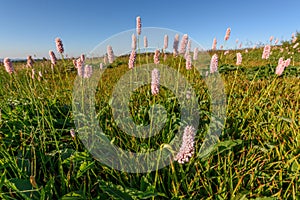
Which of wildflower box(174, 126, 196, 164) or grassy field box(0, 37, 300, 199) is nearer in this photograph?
wildflower box(174, 126, 196, 164)

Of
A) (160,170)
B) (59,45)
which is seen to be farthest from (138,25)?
(160,170)

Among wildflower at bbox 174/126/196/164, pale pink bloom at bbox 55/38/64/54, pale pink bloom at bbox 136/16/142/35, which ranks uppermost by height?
pale pink bloom at bbox 136/16/142/35

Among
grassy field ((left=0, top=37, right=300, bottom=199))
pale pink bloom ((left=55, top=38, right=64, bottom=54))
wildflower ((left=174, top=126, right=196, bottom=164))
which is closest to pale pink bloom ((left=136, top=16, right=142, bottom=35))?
pale pink bloom ((left=55, top=38, right=64, bottom=54))

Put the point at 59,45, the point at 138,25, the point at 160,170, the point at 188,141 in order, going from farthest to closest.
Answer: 1. the point at 138,25
2. the point at 59,45
3. the point at 160,170
4. the point at 188,141

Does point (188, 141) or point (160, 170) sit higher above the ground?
point (188, 141)

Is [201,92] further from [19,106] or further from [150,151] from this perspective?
[19,106]

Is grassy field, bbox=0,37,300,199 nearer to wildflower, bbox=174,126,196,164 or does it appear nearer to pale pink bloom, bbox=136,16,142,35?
wildflower, bbox=174,126,196,164

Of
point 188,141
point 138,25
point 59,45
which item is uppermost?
point 138,25

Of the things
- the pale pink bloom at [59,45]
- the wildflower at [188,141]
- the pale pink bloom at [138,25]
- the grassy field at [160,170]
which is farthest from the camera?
the pale pink bloom at [138,25]

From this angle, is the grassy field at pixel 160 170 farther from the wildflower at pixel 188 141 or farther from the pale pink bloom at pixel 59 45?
the pale pink bloom at pixel 59 45

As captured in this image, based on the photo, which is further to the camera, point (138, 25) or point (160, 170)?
point (138, 25)

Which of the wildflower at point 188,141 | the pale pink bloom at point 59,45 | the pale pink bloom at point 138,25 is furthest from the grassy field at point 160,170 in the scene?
the pale pink bloom at point 138,25

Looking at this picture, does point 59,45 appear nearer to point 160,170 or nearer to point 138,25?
point 138,25

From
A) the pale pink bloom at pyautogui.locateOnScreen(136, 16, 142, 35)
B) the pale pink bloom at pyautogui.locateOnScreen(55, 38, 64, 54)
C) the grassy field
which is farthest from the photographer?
the pale pink bloom at pyautogui.locateOnScreen(136, 16, 142, 35)
